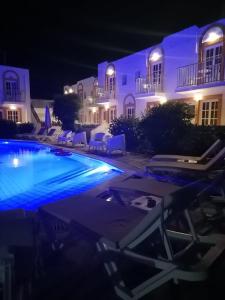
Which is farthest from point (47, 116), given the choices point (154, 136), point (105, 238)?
point (105, 238)

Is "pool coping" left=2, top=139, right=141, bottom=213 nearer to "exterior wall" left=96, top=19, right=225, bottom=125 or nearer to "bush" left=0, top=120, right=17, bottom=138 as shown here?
"exterior wall" left=96, top=19, right=225, bottom=125

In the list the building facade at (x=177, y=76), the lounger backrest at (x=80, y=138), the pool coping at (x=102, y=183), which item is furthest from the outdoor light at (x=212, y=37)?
the pool coping at (x=102, y=183)

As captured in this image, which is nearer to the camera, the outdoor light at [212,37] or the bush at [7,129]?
the outdoor light at [212,37]

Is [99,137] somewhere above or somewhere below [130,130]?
below

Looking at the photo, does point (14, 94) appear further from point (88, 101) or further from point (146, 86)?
point (146, 86)

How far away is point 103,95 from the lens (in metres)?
22.6

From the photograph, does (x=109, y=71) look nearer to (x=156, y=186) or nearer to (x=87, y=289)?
(x=156, y=186)

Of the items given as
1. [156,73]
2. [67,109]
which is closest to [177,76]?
[156,73]

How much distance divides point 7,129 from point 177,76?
13.6 metres

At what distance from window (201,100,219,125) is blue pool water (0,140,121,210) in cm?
847

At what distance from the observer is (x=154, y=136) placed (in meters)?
8.50

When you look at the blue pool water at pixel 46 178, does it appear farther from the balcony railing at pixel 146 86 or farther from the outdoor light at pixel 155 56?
the outdoor light at pixel 155 56

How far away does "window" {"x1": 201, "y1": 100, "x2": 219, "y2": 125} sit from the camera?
13.8m

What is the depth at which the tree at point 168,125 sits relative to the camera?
8094mm
